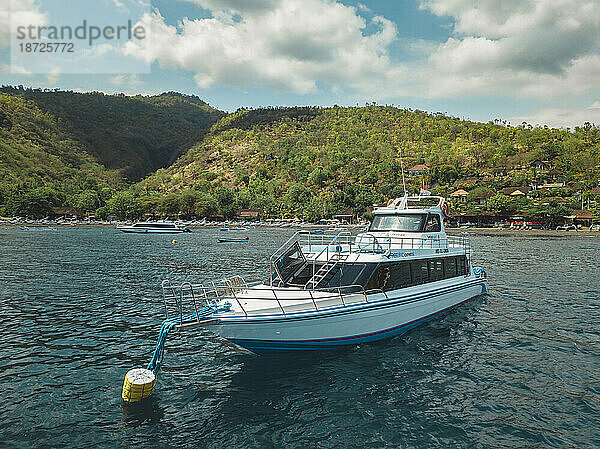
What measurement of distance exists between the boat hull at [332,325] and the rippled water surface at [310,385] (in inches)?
27.6

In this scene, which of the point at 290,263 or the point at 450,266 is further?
the point at 450,266

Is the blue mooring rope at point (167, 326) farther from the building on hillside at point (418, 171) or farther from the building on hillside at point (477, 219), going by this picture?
the building on hillside at point (418, 171)

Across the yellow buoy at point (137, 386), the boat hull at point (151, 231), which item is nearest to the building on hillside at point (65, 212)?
the boat hull at point (151, 231)

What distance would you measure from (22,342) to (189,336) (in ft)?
21.5

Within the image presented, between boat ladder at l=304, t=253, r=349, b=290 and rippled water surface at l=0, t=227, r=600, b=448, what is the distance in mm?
2447

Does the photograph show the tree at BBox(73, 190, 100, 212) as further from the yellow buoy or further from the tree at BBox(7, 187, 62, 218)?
the yellow buoy

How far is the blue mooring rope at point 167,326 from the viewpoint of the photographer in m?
11.0

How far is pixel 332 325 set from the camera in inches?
495

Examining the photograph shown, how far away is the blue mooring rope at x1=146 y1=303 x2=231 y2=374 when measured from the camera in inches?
432

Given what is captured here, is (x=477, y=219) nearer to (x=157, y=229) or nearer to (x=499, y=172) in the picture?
(x=499, y=172)

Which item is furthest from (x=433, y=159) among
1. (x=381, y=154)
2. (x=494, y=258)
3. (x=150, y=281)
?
(x=150, y=281)

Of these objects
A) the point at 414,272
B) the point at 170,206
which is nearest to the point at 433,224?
the point at 414,272

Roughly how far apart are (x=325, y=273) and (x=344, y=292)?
41.5 inches

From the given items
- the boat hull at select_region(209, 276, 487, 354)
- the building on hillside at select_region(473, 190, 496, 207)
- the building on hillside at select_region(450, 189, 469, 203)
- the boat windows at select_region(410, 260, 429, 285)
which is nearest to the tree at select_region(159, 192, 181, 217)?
the building on hillside at select_region(450, 189, 469, 203)
